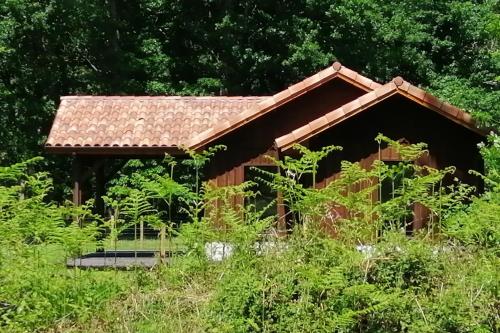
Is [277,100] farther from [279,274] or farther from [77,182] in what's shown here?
[279,274]

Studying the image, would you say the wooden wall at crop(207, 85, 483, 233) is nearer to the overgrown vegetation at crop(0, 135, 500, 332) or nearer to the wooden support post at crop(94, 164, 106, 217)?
the wooden support post at crop(94, 164, 106, 217)

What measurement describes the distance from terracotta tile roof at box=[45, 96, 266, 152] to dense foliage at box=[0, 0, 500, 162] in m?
10.3

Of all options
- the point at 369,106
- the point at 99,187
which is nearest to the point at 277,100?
the point at 369,106

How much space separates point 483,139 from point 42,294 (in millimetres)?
11750

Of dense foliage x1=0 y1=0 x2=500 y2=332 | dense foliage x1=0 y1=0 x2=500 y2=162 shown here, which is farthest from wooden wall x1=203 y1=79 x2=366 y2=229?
dense foliage x1=0 y1=0 x2=500 y2=162

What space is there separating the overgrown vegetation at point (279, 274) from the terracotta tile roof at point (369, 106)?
25.1ft

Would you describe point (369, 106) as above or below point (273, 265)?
above

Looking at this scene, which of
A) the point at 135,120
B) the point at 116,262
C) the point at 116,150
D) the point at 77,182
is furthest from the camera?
the point at 135,120

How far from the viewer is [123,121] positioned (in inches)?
738

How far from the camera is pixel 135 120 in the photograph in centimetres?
1873

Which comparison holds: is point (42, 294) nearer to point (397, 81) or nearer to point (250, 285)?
point (250, 285)

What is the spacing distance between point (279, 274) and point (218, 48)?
26.9 meters

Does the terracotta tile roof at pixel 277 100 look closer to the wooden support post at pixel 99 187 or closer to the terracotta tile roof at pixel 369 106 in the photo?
the terracotta tile roof at pixel 369 106

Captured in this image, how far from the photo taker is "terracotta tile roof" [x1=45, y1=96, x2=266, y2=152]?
17.7 meters
